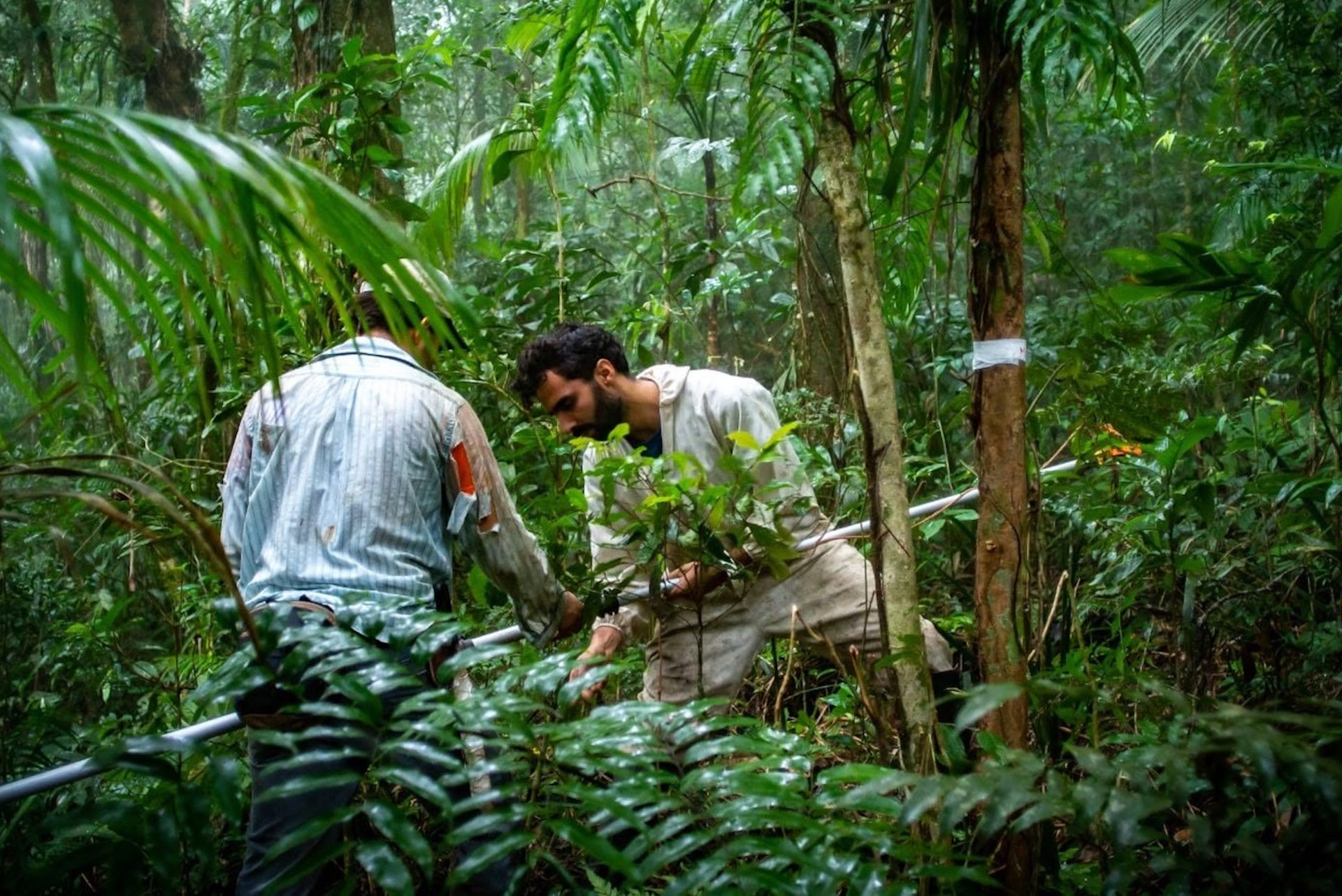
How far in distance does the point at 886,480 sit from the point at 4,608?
2790mm

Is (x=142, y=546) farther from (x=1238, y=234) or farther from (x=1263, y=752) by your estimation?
(x=1238, y=234)

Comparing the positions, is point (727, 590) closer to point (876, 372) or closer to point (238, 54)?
point (876, 372)

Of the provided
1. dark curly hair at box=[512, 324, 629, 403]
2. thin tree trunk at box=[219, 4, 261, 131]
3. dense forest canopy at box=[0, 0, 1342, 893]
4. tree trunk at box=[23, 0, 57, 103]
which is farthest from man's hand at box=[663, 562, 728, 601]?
tree trunk at box=[23, 0, 57, 103]

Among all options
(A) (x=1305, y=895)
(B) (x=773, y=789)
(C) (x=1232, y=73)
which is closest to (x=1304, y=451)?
(A) (x=1305, y=895)

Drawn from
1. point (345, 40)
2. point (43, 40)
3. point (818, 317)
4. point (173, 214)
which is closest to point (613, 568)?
point (818, 317)

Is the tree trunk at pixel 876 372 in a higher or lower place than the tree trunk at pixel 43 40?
lower

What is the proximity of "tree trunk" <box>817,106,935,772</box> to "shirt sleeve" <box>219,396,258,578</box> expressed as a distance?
4.67ft

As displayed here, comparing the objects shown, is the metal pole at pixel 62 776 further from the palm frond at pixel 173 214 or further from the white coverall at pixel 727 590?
the palm frond at pixel 173 214

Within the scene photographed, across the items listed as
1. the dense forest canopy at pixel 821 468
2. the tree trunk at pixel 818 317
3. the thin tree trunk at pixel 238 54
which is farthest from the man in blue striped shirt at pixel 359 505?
the thin tree trunk at pixel 238 54

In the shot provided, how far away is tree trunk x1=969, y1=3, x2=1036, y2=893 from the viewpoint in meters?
2.41

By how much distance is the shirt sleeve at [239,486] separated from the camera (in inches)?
113

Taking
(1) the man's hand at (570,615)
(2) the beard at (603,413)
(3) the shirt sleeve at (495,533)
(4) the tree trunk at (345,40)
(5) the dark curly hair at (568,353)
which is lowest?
(1) the man's hand at (570,615)

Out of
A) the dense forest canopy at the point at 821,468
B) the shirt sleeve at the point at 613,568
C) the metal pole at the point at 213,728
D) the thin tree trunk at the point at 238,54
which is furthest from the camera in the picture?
the thin tree trunk at the point at 238,54

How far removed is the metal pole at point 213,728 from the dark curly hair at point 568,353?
2.22ft
